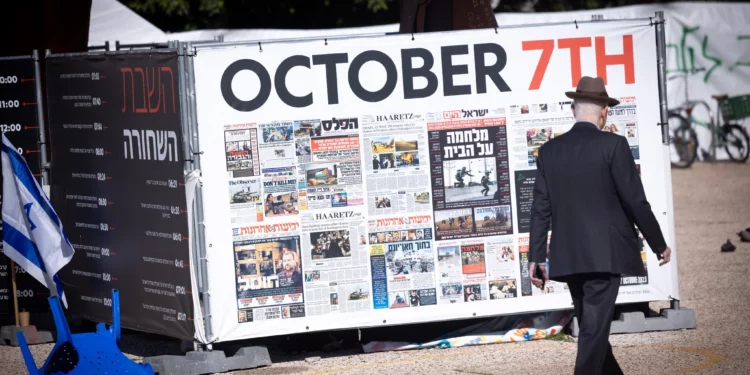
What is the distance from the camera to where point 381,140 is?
26.7ft

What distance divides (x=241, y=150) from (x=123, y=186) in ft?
3.88

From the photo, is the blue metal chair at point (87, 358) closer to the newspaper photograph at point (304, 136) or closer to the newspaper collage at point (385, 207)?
the newspaper collage at point (385, 207)

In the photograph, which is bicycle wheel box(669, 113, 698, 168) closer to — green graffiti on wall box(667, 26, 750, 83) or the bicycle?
the bicycle

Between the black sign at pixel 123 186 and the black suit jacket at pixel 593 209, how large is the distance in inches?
118

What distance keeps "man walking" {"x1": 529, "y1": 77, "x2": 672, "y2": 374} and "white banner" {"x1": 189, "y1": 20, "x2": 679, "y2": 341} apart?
74.4 inches

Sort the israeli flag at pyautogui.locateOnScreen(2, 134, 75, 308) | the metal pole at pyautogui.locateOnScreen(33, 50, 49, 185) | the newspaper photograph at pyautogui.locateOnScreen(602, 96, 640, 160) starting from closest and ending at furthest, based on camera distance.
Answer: the israeli flag at pyautogui.locateOnScreen(2, 134, 75, 308) → the newspaper photograph at pyautogui.locateOnScreen(602, 96, 640, 160) → the metal pole at pyautogui.locateOnScreen(33, 50, 49, 185)

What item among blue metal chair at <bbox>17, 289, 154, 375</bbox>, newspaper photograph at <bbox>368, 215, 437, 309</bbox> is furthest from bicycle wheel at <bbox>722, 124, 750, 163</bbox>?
blue metal chair at <bbox>17, 289, 154, 375</bbox>

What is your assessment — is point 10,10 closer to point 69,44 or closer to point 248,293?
point 69,44

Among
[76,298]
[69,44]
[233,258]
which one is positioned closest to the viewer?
[233,258]

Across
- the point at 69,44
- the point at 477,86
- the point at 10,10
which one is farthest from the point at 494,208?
the point at 10,10

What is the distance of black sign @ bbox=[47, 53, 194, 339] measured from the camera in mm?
7988

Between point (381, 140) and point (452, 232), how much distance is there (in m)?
0.93

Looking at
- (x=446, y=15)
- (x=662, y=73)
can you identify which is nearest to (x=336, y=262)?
(x=446, y=15)

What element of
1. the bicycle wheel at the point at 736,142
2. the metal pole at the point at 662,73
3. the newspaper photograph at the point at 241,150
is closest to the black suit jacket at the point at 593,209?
the metal pole at the point at 662,73
